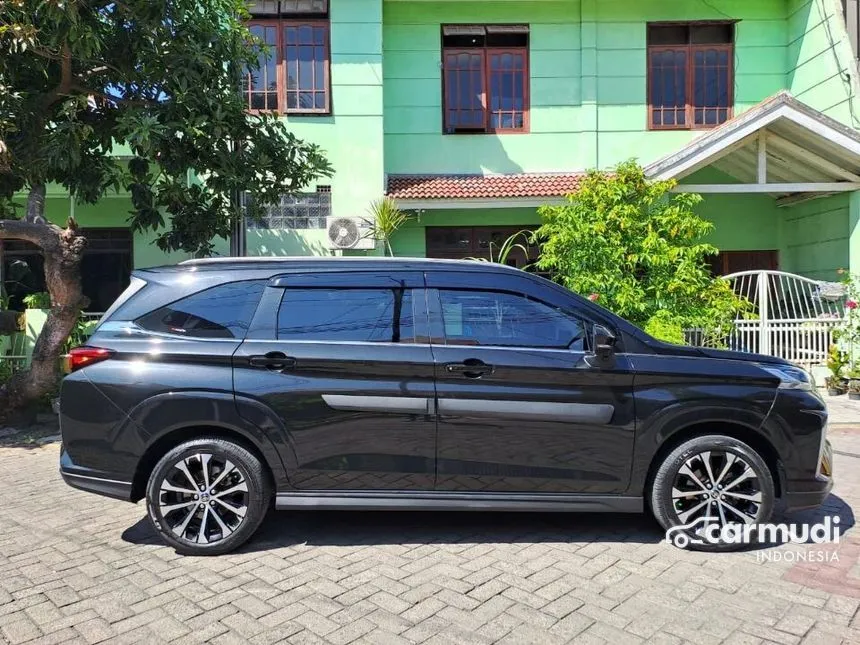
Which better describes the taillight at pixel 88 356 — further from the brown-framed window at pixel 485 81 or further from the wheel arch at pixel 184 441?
the brown-framed window at pixel 485 81

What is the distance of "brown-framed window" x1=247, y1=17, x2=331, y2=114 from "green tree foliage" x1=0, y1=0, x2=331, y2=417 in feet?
10.6

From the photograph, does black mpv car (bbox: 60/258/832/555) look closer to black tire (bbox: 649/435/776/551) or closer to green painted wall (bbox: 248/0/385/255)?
black tire (bbox: 649/435/776/551)

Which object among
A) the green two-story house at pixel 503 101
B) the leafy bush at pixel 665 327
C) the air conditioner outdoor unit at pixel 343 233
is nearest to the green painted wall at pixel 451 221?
the green two-story house at pixel 503 101

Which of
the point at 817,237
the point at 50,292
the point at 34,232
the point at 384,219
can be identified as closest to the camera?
the point at 34,232

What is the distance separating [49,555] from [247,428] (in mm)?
1531

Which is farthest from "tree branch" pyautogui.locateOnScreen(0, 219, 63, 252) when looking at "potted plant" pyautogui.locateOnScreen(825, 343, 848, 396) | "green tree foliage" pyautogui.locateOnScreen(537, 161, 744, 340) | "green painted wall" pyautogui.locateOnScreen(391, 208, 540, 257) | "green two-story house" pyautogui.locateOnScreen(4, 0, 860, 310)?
"potted plant" pyautogui.locateOnScreen(825, 343, 848, 396)

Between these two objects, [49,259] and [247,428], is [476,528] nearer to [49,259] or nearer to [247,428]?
[247,428]

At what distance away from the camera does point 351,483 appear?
154 inches

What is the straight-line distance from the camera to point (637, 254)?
27.0 ft

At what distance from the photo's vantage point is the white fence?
9.76 metres

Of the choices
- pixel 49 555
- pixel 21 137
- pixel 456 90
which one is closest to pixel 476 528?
pixel 49 555

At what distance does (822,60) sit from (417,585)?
38.8 feet

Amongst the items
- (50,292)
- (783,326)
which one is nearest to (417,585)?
(50,292)

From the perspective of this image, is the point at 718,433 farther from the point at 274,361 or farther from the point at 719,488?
the point at 274,361
